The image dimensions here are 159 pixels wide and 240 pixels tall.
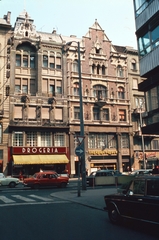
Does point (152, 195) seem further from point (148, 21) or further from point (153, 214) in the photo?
point (148, 21)

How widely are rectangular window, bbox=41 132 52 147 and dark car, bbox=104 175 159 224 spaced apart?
29314 mm

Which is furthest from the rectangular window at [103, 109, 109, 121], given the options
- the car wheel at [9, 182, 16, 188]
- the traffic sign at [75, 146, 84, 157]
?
the traffic sign at [75, 146, 84, 157]

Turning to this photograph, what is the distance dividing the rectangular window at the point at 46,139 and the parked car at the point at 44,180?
13.9 meters

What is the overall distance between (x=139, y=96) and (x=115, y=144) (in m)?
9.64

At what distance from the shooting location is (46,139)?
124 feet

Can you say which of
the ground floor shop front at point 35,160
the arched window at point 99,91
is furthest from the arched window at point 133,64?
the ground floor shop front at point 35,160

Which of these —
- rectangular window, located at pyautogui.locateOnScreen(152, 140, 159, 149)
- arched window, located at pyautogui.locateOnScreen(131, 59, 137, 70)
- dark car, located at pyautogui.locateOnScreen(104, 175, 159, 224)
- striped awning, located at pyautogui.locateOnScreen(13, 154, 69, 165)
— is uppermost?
arched window, located at pyautogui.locateOnScreen(131, 59, 137, 70)

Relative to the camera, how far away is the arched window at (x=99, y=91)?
1655 inches

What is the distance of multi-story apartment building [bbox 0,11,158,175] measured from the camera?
36688 millimetres

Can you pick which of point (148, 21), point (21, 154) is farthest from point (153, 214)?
point (21, 154)

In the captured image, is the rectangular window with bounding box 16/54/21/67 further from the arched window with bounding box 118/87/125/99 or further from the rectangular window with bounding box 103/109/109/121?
the arched window with bounding box 118/87/125/99

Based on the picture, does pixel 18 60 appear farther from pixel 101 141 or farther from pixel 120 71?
pixel 101 141

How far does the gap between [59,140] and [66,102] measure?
5.78 m

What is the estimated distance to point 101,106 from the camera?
136ft
